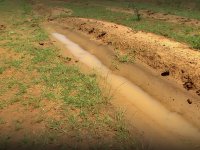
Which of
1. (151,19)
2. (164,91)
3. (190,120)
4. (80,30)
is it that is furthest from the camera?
(151,19)

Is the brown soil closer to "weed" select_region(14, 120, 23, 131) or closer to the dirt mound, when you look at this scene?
the dirt mound

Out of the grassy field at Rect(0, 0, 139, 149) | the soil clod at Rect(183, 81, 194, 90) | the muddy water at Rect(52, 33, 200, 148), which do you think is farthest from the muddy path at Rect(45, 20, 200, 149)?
the grassy field at Rect(0, 0, 139, 149)

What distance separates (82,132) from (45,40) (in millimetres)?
6818

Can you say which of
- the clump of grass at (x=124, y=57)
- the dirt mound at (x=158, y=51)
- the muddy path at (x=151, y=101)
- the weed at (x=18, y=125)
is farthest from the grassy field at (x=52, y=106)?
the dirt mound at (x=158, y=51)

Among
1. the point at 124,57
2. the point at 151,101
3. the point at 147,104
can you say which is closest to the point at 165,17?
the point at 124,57

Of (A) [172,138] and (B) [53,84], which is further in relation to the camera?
(B) [53,84]

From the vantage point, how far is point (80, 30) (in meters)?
13.7

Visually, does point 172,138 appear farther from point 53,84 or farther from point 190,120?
point 53,84

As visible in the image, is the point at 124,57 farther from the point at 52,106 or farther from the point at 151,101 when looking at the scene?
the point at 52,106

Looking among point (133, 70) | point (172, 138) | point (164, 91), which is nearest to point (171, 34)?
point (133, 70)

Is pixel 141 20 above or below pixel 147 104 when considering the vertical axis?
above

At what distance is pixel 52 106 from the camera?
7184mm

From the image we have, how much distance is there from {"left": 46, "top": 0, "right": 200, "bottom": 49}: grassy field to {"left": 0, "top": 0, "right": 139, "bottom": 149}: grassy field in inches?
150

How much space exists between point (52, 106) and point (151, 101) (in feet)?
7.35
